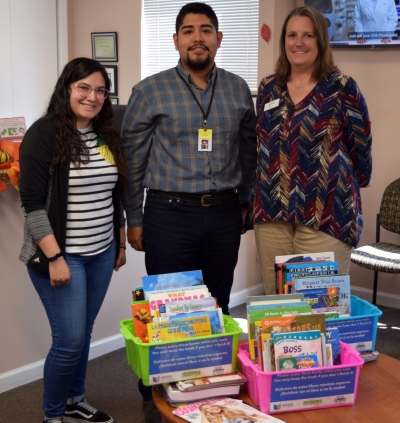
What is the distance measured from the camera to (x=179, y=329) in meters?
1.57

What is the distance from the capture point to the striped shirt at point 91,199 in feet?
6.51

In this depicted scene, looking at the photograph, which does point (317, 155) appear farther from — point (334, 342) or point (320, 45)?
point (334, 342)

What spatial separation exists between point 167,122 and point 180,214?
1.17 ft

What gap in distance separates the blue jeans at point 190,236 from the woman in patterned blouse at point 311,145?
0.16 m

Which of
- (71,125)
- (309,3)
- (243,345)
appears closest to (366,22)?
(309,3)

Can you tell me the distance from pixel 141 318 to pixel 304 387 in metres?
0.48

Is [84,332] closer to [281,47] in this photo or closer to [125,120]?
[125,120]

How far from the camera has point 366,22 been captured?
12.7 feet

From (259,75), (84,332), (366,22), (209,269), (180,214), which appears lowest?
(84,332)

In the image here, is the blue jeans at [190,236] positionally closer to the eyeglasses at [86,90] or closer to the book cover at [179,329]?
the eyeglasses at [86,90]

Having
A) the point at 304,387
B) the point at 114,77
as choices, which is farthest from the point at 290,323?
the point at 114,77

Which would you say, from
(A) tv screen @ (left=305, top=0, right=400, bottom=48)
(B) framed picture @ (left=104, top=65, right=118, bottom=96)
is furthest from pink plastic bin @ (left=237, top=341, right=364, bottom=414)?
(B) framed picture @ (left=104, top=65, right=118, bottom=96)

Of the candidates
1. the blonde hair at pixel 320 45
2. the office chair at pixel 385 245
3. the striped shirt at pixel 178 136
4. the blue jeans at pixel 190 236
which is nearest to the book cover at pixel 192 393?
the blue jeans at pixel 190 236

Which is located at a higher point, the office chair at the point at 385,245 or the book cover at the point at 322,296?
the book cover at the point at 322,296
